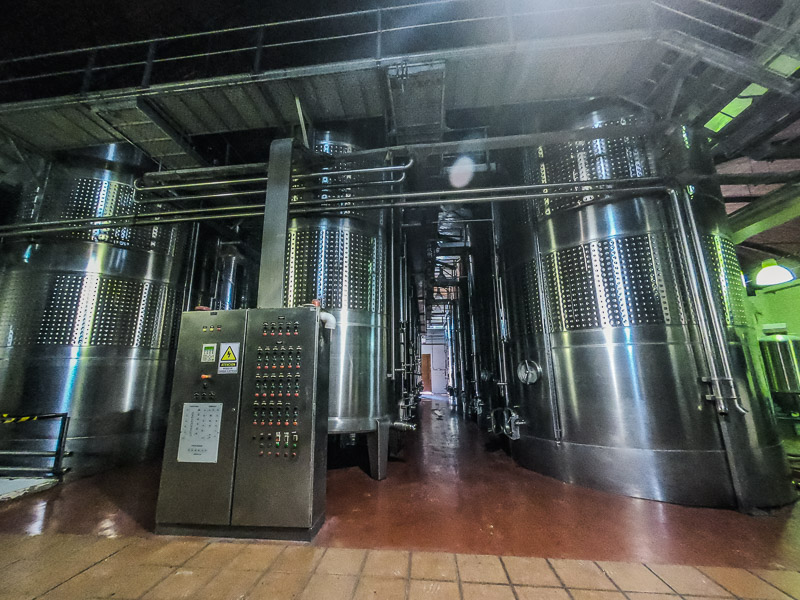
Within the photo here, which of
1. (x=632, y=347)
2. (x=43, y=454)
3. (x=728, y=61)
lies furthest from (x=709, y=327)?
(x=43, y=454)

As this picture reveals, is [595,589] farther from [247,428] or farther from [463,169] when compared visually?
[463,169]

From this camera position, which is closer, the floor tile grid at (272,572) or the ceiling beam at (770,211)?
the floor tile grid at (272,572)

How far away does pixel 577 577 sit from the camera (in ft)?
6.25

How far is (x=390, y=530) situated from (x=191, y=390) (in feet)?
6.47

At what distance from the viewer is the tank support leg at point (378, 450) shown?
3.76 m

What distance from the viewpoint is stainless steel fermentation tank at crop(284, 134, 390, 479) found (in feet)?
12.6

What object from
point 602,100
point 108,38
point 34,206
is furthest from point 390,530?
point 108,38

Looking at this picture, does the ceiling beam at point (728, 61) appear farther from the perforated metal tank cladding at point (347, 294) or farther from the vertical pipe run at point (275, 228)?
the vertical pipe run at point (275, 228)

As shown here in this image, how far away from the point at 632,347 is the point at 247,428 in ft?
12.8

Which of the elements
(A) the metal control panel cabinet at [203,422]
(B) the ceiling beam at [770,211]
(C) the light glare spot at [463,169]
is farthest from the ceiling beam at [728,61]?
(A) the metal control panel cabinet at [203,422]

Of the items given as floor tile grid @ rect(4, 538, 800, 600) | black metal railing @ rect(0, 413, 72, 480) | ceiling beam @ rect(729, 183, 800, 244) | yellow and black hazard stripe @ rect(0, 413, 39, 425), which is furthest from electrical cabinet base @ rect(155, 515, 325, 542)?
ceiling beam @ rect(729, 183, 800, 244)

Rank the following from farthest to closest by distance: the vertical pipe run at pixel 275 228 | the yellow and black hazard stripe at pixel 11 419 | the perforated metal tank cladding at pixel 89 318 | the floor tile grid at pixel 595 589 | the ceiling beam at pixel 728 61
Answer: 1. the perforated metal tank cladding at pixel 89 318
2. the yellow and black hazard stripe at pixel 11 419
3. the vertical pipe run at pixel 275 228
4. the ceiling beam at pixel 728 61
5. the floor tile grid at pixel 595 589

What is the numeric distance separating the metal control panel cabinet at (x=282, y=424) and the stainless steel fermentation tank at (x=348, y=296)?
1113 mm

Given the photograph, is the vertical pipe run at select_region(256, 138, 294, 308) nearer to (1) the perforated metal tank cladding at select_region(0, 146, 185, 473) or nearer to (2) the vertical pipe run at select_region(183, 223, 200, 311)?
(1) the perforated metal tank cladding at select_region(0, 146, 185, 473)
